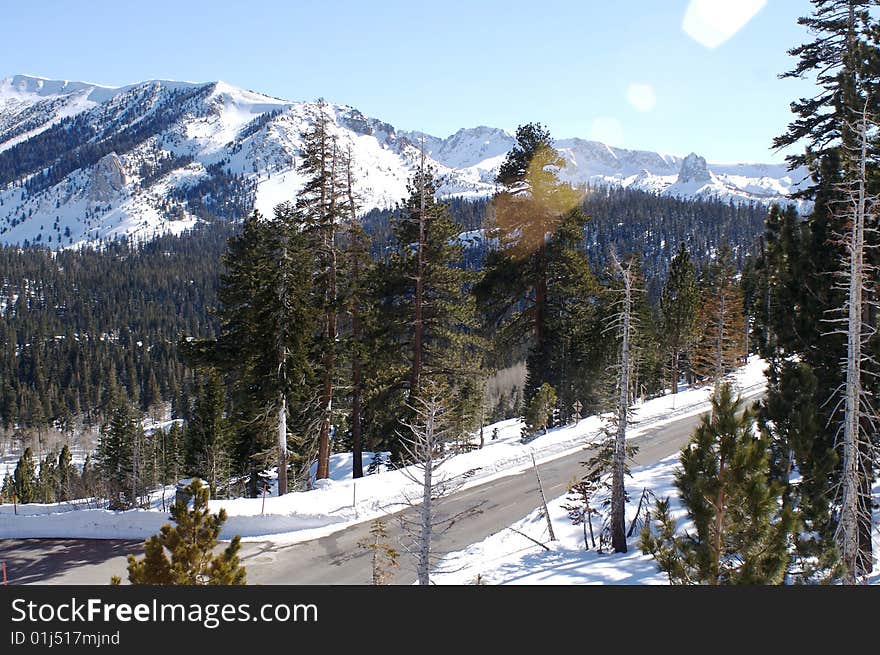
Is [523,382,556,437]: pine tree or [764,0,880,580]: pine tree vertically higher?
[764,0,880,580]: pine tree

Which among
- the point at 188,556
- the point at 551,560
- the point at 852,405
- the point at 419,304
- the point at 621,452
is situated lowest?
the point at 551,560

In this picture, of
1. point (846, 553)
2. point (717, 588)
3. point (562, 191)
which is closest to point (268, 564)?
point (717, 588)

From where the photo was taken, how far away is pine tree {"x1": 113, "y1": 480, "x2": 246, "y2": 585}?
725cm

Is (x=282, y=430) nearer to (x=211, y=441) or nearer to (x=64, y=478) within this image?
(x=211, y=441)

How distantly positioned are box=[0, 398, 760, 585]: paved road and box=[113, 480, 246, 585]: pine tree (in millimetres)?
7039

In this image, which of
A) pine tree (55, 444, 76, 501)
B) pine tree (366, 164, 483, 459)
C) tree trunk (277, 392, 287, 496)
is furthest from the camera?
pine tree (55, 444, 76, 501)

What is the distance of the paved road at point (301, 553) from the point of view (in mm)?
14406

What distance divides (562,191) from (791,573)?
2056cm

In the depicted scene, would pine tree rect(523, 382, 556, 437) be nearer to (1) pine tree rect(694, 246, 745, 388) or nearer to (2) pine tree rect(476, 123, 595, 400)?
(2) pine tree rect(476, 123, 595, 400)

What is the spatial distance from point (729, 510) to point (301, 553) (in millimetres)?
12081

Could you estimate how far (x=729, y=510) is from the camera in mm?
8859

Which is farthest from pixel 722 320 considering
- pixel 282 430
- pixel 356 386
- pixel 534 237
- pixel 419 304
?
pixel 282 430

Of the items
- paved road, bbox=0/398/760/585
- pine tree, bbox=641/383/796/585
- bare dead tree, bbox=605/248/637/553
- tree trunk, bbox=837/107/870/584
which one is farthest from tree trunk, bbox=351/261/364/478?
tree trunk, bbox=837/107/870/584

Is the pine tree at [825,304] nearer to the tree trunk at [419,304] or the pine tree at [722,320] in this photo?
the tree trunk at [419,304]
